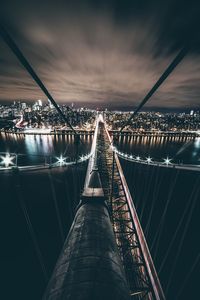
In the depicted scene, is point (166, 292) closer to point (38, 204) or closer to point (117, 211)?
point (117, 211)

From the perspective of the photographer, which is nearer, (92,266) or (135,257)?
(92,266)

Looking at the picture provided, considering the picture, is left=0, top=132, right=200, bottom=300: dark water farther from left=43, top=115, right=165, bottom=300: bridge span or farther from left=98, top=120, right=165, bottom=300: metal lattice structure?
left=98, top=120, right=165, bottom=300: metal lattice structure

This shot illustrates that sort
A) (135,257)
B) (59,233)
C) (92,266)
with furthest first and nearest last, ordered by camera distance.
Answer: (59,233) → (135,257) → (92,266)

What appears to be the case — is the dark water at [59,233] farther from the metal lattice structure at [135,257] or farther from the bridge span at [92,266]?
the metal lattice structure at [135,257]

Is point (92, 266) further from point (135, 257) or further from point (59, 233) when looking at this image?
point (59, 233)

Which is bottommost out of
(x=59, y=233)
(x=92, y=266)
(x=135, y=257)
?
(x=59, y=233)

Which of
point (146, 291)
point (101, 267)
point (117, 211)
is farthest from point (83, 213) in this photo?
point (117, 211)

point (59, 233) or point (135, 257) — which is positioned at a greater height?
point (135, 257)

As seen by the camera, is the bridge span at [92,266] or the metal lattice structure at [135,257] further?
the metal lattice structure at [135,257]

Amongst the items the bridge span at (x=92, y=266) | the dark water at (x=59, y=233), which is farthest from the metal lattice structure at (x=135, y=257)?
the dark water at (x=59, y=233)

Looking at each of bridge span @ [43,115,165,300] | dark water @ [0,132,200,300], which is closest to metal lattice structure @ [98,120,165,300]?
bridge span @ [43,115,165,300]

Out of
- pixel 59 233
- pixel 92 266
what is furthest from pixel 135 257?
pixel 59 233
